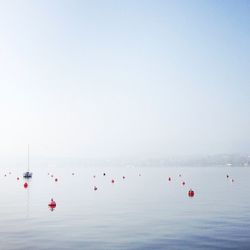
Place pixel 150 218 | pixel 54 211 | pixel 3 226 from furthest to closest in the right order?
pixel 54 211
pixel 150 218
pixel 3 226

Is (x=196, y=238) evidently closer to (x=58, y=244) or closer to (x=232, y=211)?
(x=58, y=244)

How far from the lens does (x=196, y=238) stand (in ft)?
105

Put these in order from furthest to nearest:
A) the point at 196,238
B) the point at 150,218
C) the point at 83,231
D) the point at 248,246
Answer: the point at 150,218 < the point at 83,231 < the point at 196,238 < the point at 248,246

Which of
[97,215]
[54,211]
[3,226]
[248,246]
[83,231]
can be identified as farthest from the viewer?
[54,211]

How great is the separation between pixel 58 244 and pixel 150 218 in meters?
16.5

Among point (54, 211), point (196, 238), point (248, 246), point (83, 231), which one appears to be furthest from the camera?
point (54, 211)

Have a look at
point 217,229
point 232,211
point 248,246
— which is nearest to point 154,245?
point 248,246

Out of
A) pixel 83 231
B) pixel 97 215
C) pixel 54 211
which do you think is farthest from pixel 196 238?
pixel 54 211

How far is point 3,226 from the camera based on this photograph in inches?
1547

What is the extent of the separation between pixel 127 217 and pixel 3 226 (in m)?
14.3

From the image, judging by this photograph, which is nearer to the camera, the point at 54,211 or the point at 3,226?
the point at 3,226

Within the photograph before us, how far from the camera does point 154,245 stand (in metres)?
29.3

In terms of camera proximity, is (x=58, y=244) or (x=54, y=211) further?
(x=54, y=211)

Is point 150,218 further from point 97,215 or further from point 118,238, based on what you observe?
point 118,238
